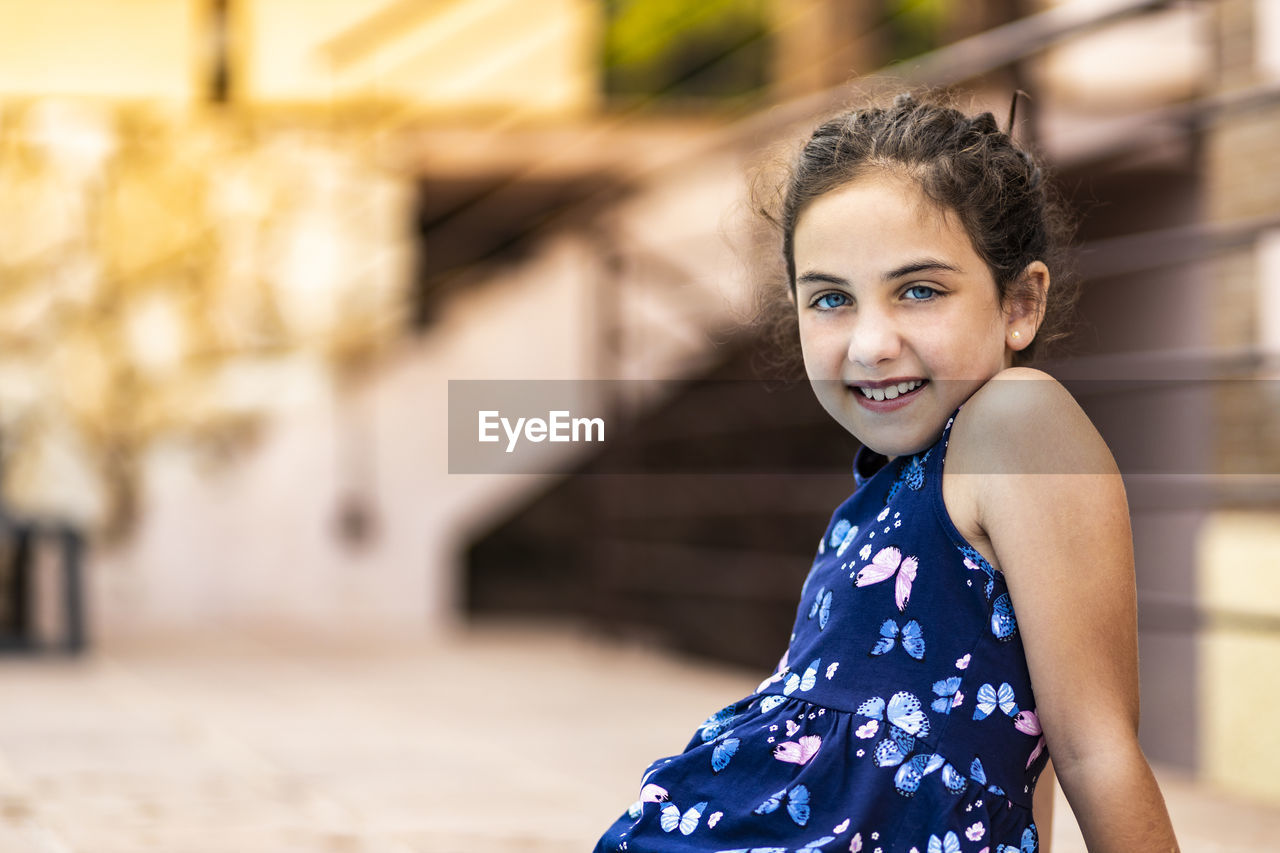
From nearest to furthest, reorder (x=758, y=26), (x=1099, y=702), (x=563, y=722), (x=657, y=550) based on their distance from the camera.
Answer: (x=1099, y=702), (x=563, y=722), (x=657, y=550), (x=758, y=26)

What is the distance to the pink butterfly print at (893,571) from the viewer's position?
1140mm

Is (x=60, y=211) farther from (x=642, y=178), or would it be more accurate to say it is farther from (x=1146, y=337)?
(x=1146, y=337)

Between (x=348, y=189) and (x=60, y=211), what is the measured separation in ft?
4.26

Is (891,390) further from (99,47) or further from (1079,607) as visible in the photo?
(99,47)

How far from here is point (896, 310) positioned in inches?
45.2

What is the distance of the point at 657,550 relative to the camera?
17.8ft

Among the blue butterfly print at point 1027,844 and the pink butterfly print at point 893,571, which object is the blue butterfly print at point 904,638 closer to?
the pink butterfly print at point 893,571

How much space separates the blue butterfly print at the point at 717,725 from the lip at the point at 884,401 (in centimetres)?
27

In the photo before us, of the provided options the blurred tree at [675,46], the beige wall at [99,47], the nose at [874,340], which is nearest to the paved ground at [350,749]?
the nose at [874,340]

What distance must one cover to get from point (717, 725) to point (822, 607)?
0.14 m

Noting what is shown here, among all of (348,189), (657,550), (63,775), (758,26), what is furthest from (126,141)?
(63,775)

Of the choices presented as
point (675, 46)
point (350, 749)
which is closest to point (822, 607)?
point (350, 749)

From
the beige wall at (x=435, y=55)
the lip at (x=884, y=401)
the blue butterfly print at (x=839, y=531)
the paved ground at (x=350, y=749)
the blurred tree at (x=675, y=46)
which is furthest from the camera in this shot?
the blurred tree at (x=675, y=46)

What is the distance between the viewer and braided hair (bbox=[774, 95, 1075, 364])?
1166 millimetres
